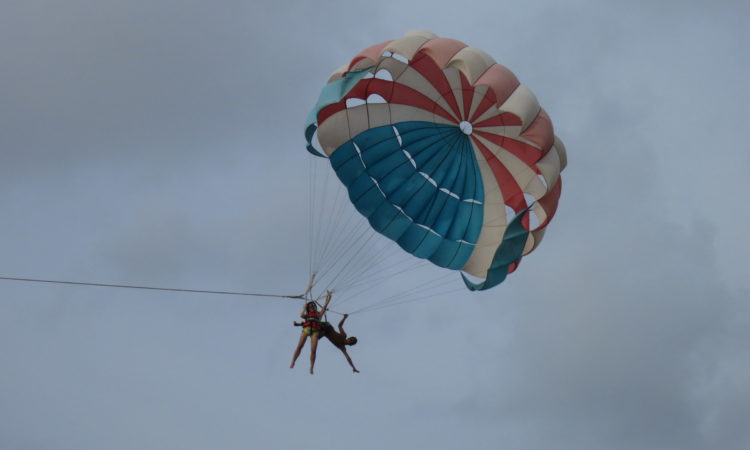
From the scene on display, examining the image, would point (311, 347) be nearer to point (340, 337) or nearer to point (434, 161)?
point (340, 337)

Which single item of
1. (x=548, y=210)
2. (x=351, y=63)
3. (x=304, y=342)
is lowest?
(x=304, y=342)

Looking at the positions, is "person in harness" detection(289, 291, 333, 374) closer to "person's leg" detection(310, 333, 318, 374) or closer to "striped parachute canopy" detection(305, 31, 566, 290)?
"person's leg" detection(310, 333, 318, 374)

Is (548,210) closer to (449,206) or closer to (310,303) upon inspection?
(449,206)

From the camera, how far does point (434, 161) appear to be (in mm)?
28531

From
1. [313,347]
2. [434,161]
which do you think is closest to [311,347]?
[313,347]

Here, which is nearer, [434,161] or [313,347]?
[313,347]

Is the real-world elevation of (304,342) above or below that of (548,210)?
below

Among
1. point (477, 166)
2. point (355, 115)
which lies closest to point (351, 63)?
point (355, 115)

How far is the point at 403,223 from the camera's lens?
28.7 meters

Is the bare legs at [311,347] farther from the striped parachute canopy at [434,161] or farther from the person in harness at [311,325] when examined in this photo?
the striped parachute canopy at [434,161]

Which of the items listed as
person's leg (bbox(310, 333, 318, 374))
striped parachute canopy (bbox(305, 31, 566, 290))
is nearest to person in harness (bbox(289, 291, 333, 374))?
person's leg (bbox(310, 333, 318, 374))

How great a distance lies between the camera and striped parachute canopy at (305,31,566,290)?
27.7 metres

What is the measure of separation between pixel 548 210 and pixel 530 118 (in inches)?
74.1

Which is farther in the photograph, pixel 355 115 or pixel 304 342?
pixel 355 115
